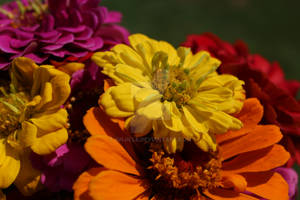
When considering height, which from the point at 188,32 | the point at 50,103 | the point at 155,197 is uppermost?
the point at 50,103

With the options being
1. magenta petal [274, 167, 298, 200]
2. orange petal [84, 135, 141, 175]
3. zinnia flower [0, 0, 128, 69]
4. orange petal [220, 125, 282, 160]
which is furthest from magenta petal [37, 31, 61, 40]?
magenta petal [274, 167, 298, 200]

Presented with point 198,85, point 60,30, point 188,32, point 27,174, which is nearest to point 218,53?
point 198,85

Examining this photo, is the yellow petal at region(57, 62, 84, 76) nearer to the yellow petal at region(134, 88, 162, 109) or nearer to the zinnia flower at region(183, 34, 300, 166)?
the yellow petal at region(134, 88, 162, 109)

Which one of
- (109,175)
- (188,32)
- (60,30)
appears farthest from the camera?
(188,32)

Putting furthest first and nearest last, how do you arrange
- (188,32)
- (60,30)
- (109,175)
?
(188,32) → (60,30) → (109,175)

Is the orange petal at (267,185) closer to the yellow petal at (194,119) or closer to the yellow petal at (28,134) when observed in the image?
the yellow petal at (194,119)

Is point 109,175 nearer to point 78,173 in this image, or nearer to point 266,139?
point 78,173

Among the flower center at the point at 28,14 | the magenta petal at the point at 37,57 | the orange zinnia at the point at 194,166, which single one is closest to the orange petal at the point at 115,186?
the orange zinnia at the point at 194,166
